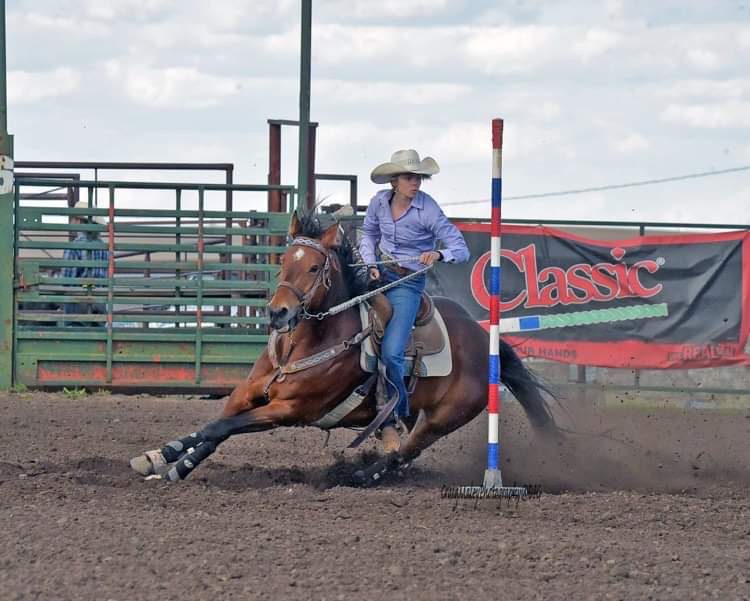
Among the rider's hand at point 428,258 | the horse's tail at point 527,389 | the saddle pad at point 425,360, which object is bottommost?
the horse's tail at point 527,389

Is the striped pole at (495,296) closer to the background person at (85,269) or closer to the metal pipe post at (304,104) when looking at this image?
the metal pipe post at (304,104)

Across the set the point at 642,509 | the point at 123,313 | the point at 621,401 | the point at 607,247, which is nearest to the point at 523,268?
the point at 607,247

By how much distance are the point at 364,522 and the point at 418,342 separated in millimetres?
2029

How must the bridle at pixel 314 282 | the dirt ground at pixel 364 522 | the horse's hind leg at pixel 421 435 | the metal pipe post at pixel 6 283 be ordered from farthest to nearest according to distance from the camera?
1. the metal pipe post at pixel 6 283
2. the horse's hind leg at pixel 421 435
3. the bridle at pixel 314 282
4. the dirt ground at pixel 364 522

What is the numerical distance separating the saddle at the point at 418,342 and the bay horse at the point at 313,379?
0.22ft

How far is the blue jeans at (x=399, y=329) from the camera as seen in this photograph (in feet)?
23.3

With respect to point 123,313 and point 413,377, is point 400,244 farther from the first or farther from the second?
point 123,313

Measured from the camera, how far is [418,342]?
7.45 meters

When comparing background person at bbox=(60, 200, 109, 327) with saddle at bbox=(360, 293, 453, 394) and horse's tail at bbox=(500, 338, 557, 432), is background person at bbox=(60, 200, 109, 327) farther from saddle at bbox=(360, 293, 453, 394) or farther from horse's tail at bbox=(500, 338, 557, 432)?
saddle at bbox=(360, 293, 453, 394)

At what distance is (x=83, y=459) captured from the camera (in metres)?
7.30

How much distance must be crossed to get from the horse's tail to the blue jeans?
3.56 ft

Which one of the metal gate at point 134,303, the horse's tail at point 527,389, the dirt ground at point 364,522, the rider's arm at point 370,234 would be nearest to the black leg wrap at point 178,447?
the dirt ground at point 364,522

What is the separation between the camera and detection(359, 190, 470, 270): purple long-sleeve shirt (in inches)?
288

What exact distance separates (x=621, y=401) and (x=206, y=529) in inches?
282
